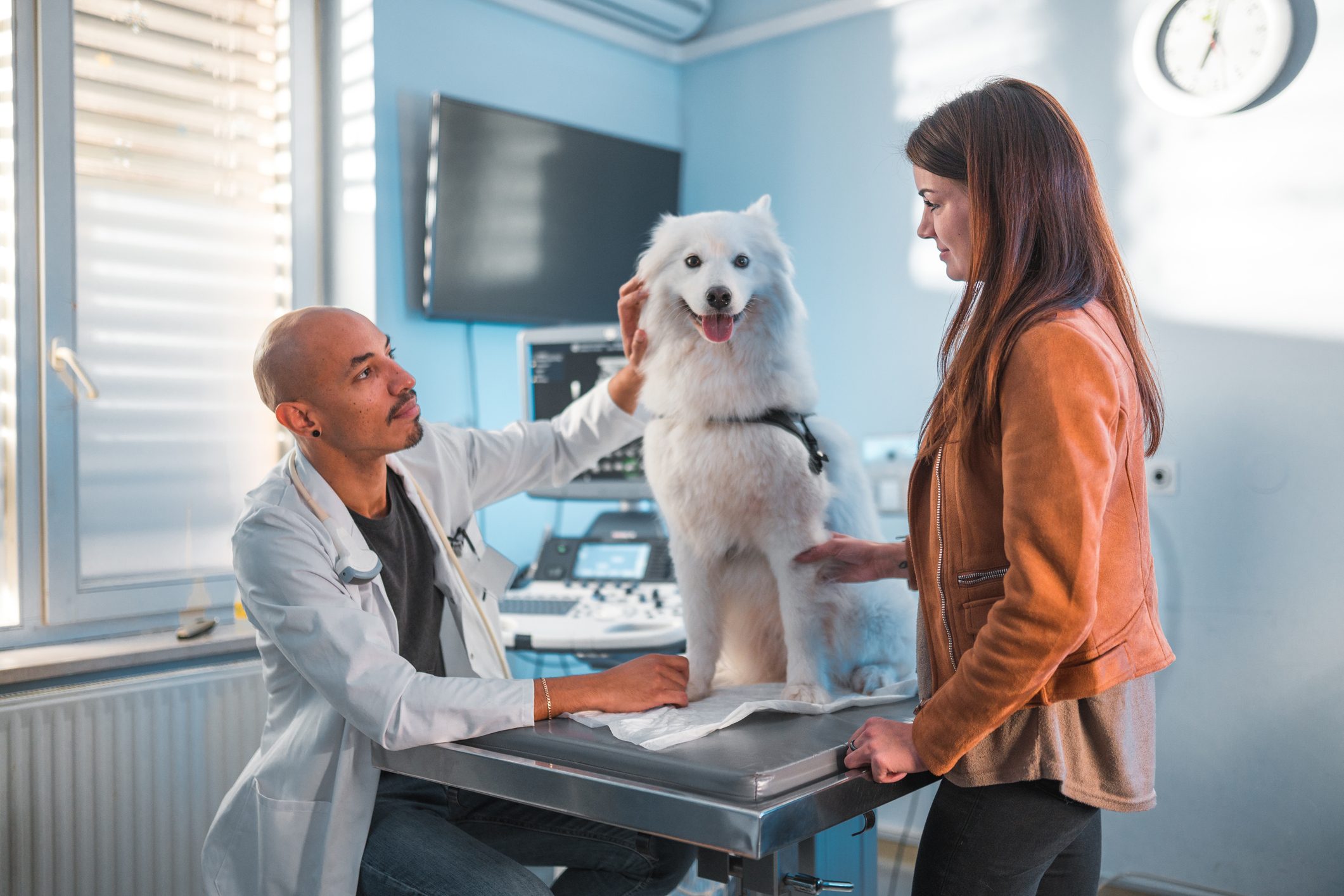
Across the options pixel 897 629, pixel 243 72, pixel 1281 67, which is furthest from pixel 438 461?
pixel 1281 67

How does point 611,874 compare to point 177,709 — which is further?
point 177,709

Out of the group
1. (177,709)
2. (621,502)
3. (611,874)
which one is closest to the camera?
(611,874)

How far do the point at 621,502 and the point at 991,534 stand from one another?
2243mm

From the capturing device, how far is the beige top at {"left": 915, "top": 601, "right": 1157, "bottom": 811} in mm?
1029

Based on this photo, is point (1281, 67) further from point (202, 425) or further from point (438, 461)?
point (202, 425)

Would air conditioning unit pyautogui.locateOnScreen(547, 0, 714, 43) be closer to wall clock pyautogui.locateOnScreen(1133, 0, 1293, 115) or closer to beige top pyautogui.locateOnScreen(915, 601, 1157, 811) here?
wall clock pyautogui.locateOnScreen(1133, 0, 1293, 115)

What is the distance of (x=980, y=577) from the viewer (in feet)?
3.47

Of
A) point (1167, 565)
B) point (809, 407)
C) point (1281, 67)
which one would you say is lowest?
point (1167, 565)

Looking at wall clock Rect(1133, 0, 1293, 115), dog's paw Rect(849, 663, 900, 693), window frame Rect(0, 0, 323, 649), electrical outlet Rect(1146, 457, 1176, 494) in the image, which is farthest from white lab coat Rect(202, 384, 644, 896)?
wall clock Rect(1133, 0, 1293, 115)

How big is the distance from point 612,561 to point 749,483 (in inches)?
57.4

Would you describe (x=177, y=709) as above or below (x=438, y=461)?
below

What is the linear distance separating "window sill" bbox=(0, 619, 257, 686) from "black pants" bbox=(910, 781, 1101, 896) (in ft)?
6.61

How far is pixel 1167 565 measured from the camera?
268 cm

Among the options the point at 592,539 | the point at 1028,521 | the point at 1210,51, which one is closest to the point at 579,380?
the point at 592,539
